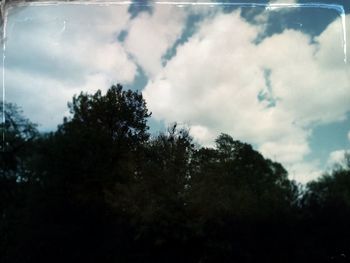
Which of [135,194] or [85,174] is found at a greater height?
[85,174]

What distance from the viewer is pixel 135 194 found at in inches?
294

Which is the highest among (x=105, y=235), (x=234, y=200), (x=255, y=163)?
(x=255, y=163)

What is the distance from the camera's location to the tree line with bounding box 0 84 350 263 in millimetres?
6516

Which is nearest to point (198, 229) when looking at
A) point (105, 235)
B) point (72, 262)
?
point (105, 235)

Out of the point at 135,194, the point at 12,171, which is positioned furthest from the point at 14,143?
the point at 135,194

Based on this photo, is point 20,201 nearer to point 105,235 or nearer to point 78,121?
point 78,121

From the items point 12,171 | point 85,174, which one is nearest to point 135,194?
point 85,174

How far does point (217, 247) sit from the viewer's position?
9.91 meters

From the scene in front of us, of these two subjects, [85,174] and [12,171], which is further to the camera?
[85,174]

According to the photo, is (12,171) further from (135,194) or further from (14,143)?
(135,194)

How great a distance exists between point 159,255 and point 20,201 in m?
3.99

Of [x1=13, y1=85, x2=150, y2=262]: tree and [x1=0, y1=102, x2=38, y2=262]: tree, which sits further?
[x1=13, y1=85, x2=150, y2=262]: tree

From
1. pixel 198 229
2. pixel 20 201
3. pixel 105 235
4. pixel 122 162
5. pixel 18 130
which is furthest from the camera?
pixel 198 229

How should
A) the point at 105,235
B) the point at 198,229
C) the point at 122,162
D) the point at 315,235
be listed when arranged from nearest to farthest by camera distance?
the point at 122,162, the point at 105,235, the point at 198,229, the point at 315,235
